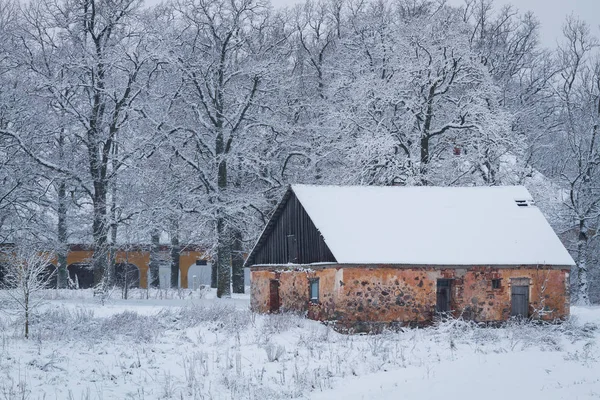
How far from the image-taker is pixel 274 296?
2809cm

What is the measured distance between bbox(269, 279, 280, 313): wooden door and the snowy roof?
148 inches

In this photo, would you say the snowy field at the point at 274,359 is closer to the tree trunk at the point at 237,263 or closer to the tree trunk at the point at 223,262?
the tree trunk at the point at 223,262

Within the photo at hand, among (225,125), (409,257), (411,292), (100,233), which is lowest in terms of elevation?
(411,292)

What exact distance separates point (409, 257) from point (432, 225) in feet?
8.79

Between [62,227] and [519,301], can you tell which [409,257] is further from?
[62,227]

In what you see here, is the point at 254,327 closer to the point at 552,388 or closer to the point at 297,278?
the point at 297,278

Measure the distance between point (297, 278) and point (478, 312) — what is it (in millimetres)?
6103

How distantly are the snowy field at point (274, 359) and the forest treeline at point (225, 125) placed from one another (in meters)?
8.79

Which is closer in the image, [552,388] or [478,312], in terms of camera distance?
[552,388]

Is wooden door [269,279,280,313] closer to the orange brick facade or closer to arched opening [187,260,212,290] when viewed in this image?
the orange brick facade

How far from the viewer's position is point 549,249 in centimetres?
2603

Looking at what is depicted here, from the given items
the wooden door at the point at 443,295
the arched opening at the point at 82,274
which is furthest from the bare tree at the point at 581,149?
the arched opening at the point at 82,274

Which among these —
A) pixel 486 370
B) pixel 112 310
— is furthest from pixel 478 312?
pixel 112 310

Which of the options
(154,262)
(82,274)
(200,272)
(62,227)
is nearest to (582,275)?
(154,262)
